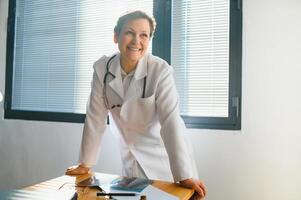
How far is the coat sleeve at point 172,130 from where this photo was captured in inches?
45.6

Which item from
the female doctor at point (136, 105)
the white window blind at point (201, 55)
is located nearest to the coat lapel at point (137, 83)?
the female doctor at point (136, 105)

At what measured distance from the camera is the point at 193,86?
6.38 ft

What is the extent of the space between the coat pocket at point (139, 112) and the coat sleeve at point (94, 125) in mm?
124

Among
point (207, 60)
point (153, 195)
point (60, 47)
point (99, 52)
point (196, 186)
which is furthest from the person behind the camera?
point (60, 47)

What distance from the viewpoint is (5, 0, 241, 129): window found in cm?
187

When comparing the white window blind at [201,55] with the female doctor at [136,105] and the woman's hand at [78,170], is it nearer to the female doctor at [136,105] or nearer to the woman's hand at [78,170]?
the female doctor at [136,105]

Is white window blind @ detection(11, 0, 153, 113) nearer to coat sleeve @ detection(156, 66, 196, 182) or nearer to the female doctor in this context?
the female doctor

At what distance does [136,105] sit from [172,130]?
214mm

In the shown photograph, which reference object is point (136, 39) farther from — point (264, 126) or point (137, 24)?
point (264, 126)

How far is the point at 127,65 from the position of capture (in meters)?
1.38

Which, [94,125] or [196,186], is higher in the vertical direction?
[94,125]

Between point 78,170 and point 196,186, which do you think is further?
point 78,170

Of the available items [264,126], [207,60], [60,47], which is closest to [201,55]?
[207,60]

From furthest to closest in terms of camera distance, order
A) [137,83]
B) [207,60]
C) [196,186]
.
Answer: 1. [207,60]
2. [137,83]
3. [196,186]
